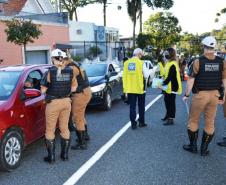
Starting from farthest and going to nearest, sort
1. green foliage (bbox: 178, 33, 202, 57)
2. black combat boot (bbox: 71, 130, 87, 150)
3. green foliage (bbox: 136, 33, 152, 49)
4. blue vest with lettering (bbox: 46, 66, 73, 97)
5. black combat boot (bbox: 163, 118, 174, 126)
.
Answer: green foliage (bbox: 178, 33, 202, 57) → green foliage (bbox: 136, 33, 152, 49) → black combat boot (bbox: 163, 118, 174, 126) → black combat boot (bbox: 71, 130, 87, 150) → blue vest with lettering (bbox: 46, 66, 73, 97)

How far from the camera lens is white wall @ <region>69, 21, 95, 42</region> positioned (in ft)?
132

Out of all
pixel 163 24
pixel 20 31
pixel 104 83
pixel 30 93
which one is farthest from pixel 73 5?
pixel 30 93

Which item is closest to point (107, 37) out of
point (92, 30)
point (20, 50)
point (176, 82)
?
point (92, 30)

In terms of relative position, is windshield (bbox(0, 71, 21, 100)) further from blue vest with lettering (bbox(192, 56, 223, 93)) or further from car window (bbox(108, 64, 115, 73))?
car window (bbox(108, 64, 115, 73))

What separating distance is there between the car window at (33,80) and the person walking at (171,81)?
2.98m

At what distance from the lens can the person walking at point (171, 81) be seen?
8336 mm

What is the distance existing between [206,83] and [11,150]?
3182 millimetres

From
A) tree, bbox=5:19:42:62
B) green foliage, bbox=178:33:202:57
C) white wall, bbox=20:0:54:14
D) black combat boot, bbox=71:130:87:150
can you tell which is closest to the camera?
black combat boot, bbox=71:130:87:150

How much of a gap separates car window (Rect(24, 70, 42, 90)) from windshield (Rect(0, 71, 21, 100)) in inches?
7.3

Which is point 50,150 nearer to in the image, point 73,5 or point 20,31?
point 20,31

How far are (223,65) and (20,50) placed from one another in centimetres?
1509

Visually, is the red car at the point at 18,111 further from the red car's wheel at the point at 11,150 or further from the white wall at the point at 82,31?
the white wall at the point at 82,31

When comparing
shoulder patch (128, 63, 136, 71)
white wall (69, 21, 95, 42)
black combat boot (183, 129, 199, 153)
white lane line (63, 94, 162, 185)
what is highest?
white wall (69, 21, 95, 42)

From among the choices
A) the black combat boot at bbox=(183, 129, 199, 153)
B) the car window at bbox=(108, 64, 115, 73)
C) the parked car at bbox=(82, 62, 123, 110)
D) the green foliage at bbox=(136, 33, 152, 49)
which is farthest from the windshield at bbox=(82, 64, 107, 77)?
the green foliage at bbox=(136, 33, 152, 49)
